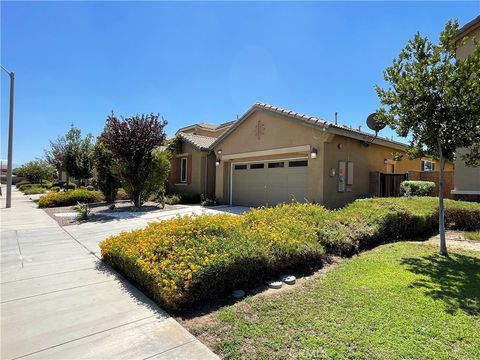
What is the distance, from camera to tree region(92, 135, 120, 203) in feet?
55.4

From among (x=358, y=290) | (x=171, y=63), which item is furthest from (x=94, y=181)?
(x=358, y=290)

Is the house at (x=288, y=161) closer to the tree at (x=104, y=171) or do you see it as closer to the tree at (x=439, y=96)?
the tree at (x=439, y=96)

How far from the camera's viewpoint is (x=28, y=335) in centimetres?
327

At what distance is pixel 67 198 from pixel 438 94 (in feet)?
60.5

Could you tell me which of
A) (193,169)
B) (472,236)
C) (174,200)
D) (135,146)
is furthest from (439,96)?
(193,169)

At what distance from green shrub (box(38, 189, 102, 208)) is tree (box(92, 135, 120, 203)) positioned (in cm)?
123

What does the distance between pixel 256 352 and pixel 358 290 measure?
2214mm

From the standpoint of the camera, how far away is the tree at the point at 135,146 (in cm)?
1377

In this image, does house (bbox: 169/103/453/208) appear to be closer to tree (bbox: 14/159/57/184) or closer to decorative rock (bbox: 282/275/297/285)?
decorative rock (bbox: 282/275/297/285)

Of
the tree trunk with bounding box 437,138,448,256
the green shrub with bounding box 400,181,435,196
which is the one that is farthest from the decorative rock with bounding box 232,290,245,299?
the green shrub with bounding box 400,181,435,196

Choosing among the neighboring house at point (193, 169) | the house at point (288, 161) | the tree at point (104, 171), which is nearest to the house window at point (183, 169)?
the neighboring house at point (193, 169)

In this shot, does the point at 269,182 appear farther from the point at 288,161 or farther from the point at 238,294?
the point at 238,294

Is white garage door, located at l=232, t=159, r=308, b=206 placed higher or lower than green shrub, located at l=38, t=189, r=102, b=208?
higher

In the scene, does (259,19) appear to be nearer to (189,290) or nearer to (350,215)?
(350,215)
